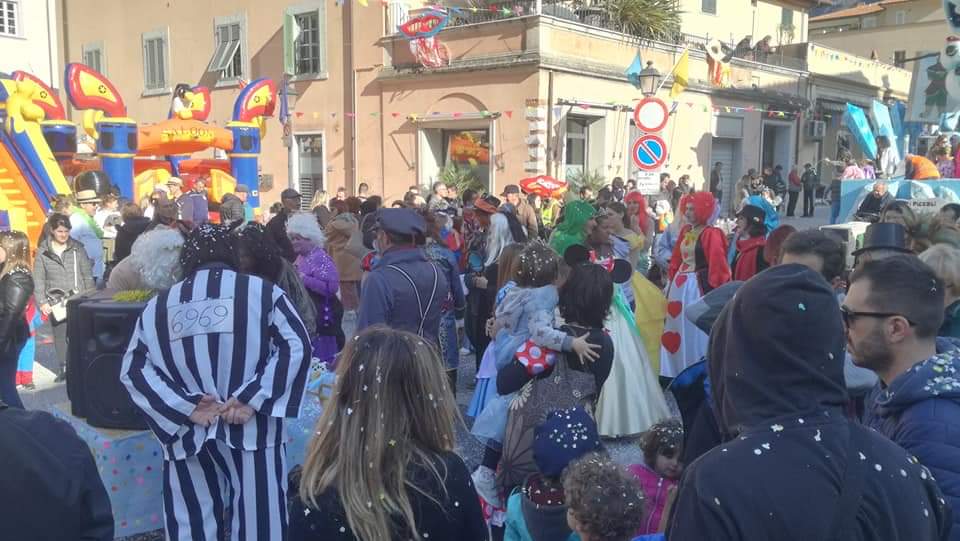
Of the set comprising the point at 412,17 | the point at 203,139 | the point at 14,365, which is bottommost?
the point at 14,365

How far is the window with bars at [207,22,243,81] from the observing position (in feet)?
73.8

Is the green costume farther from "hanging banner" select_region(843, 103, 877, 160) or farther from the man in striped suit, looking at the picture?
"hanging banner" select_region(843, 103, 877, 160)

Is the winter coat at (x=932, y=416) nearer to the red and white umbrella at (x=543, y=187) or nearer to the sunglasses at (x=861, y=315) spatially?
the sunglasses at (x=861, y=315)

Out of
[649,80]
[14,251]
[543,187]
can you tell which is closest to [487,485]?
[14,251]

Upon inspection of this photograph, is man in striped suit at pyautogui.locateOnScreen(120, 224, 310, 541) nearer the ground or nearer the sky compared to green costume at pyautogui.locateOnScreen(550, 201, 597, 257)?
nearer the ground

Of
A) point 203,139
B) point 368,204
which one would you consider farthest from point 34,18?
point 368,204

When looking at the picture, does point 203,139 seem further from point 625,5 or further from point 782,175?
point 782,175

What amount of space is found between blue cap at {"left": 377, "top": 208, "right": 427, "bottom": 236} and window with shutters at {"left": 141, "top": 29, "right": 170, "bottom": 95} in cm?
2318

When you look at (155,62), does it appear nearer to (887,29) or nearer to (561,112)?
(561,112)

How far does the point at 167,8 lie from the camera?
24391 millimetres

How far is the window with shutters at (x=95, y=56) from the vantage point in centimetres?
2664

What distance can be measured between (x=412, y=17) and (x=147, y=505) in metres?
15.6

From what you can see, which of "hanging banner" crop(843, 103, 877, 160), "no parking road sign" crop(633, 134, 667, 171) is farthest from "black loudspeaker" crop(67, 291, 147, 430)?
"hanging banner" crop(843, 103, 877, 160)

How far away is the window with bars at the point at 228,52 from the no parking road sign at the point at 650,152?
1704 cm
